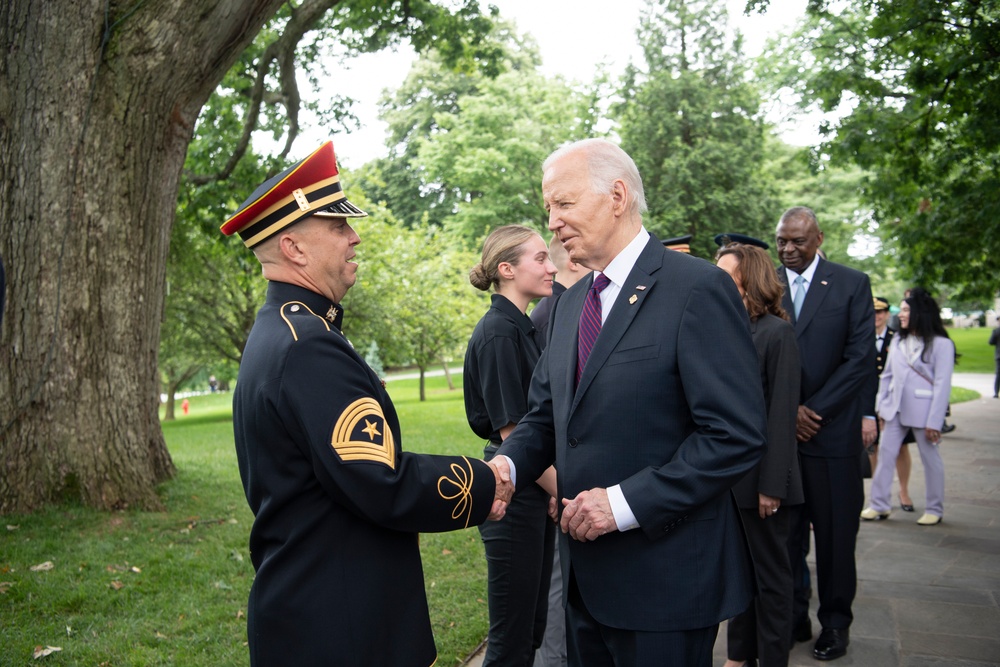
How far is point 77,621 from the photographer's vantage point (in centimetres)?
529

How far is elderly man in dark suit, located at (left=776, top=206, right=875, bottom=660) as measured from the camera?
499 cm

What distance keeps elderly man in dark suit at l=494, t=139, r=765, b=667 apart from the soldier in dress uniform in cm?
41

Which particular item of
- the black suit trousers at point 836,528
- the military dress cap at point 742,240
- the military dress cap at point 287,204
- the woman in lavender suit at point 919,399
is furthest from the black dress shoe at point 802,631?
the military dress cap at point 287,204

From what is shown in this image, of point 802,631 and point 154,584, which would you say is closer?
point 802,631

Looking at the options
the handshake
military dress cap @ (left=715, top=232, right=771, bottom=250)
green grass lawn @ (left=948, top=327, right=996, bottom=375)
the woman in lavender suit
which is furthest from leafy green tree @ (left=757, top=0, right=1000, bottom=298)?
green grass lawn @ (left=948, top=327, right=996, bottom=375)

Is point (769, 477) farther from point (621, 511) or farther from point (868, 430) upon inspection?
point (621, 511)

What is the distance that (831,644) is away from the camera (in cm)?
493

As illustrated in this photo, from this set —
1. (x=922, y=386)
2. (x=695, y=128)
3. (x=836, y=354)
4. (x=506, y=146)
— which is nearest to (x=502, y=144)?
(x=506, y=146)

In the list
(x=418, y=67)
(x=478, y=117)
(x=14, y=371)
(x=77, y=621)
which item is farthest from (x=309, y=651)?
(x=418, y=67)

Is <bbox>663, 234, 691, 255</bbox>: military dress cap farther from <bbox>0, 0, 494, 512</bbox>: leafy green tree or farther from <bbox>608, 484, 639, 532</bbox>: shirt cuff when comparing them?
<bbox>0, 0, 494, 512</bbox>: leafy green tree

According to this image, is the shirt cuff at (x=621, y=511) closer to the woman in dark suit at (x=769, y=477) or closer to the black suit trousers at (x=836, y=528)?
the woman in dark suit at (x=769, y=477)

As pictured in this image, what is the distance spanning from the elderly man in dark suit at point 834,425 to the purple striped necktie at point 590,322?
259cm

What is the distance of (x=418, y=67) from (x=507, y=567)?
48.9 meters

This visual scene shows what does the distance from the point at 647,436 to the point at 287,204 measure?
1.34 m
